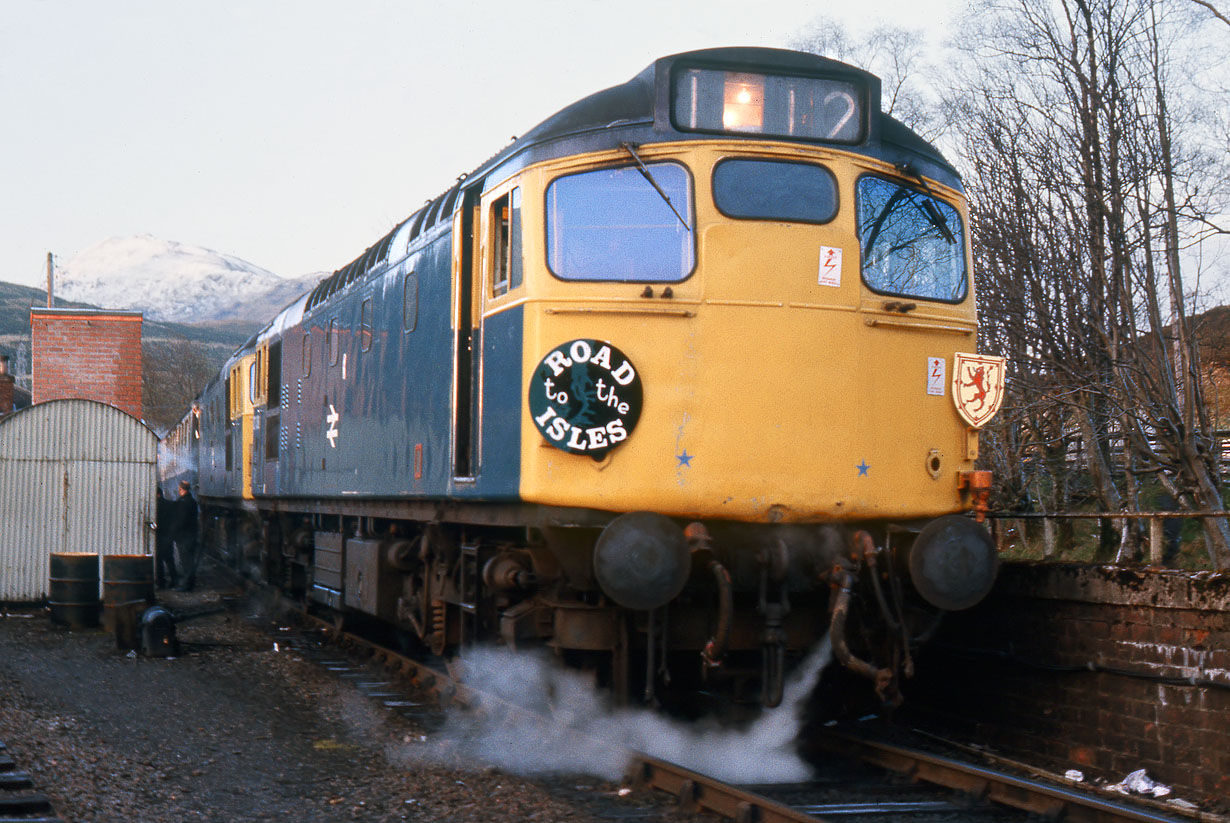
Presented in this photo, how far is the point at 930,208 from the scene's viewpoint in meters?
7.41

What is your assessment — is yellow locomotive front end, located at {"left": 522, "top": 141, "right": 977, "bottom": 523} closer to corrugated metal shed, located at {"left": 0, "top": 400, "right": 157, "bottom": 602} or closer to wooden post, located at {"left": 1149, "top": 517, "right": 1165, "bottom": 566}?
wooden post, located at {"left": 1149, "top": 517, "right": 1165, "bottom": 566}

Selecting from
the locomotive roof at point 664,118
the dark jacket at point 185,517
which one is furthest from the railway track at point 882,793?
the dark jacket at point 185,517

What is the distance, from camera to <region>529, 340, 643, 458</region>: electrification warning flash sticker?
655cm

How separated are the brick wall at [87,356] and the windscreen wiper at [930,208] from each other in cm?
Answer: 2362

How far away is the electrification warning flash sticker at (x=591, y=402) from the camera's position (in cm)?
655

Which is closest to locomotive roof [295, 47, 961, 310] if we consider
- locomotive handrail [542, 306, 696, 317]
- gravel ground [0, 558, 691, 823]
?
locomotive handrail [542, 306, 696, 317]

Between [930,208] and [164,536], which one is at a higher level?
[930,208]

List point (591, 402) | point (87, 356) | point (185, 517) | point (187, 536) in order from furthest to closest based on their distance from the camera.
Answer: point (87, 356) → point (185, 517) → point (187, 536) → point (591, 402)

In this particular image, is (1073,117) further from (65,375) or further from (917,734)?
(65,375)

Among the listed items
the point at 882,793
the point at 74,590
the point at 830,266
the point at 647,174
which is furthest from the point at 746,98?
the point at 74,590

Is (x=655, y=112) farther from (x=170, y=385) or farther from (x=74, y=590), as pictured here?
(x=170, y=385)

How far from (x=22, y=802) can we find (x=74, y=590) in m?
8.70

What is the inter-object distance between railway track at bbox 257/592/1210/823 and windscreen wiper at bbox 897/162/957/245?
2908 mm

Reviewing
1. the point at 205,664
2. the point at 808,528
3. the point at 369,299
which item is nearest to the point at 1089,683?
the point at 808,528
